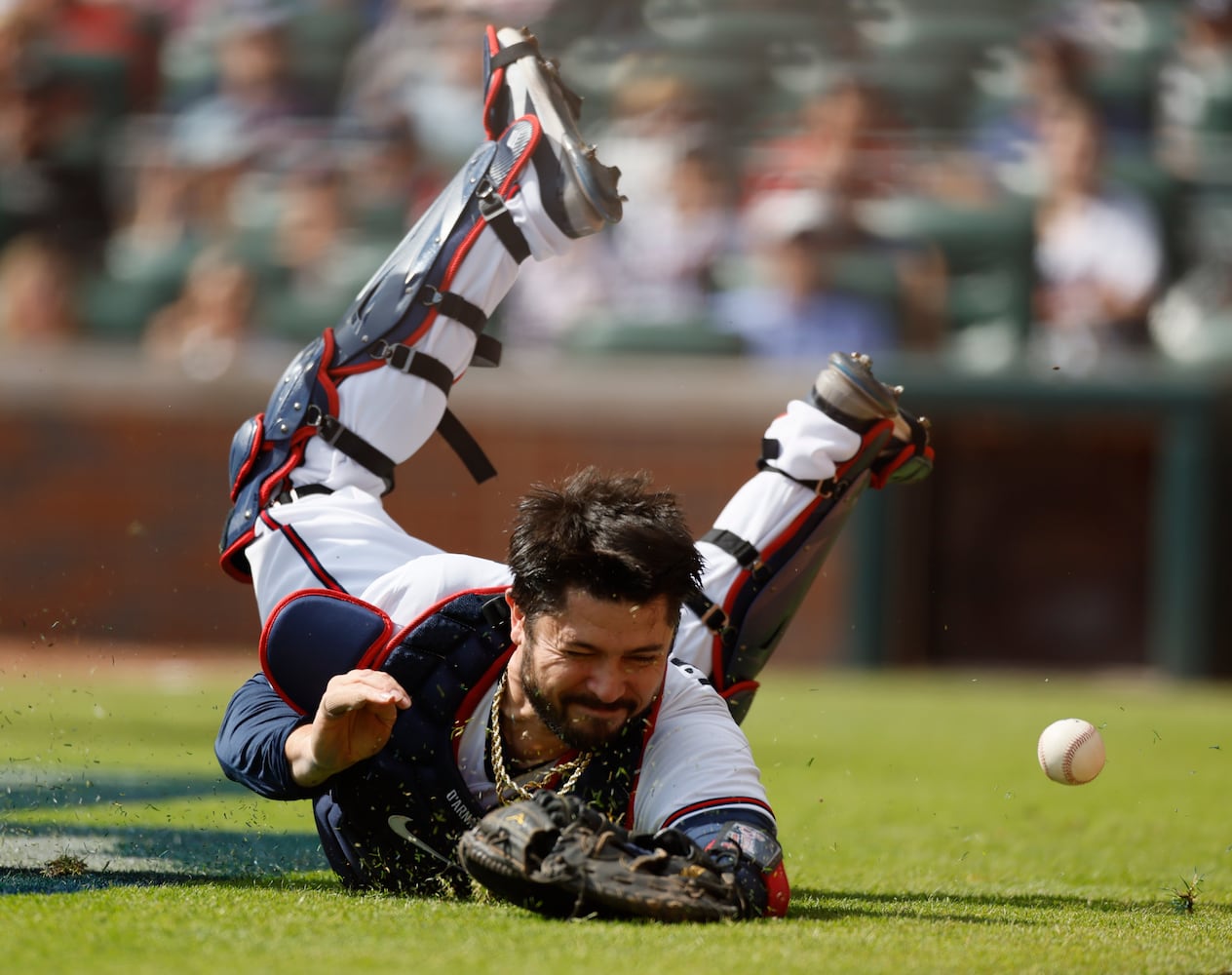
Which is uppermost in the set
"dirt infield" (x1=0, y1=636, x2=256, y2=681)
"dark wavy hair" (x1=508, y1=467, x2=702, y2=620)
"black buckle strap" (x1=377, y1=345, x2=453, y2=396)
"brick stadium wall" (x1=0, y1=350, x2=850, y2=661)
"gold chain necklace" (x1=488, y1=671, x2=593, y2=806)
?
"dark wavy hair" (x1=508, y1=467, x2=702, y2=620)

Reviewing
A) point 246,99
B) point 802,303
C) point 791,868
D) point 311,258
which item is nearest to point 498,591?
point 791,868

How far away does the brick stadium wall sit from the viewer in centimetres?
1095

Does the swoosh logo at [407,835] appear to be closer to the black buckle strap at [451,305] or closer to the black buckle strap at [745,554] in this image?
the black buckle strap at [745,554]

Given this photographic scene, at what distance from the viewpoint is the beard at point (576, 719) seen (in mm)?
3061

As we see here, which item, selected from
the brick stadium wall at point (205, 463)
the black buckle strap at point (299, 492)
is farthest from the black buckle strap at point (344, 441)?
the brick stadium wall at point (205, 463)

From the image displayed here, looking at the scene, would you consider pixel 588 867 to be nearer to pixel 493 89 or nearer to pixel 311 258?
pixel 493 89

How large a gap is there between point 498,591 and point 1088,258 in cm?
873

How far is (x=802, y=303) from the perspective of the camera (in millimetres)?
11688

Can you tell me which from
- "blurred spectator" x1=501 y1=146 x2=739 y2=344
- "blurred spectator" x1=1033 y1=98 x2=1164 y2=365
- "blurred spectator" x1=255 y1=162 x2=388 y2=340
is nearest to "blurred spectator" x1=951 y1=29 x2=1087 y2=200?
"blurred spectator" x1=1033 y1=98 x2=1164 y2=365

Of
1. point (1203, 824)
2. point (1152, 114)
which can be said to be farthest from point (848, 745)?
point (1152, 114)

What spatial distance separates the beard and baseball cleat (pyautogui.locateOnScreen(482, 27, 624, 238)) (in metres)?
1.52

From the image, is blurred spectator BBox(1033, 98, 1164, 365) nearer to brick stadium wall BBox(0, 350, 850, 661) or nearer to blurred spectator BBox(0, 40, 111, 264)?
brick stadium wall BBox(0, 350, 850, 661)

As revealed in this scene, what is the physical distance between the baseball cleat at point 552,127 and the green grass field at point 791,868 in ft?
5.28

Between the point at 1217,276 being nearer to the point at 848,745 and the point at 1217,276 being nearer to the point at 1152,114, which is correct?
the point at 1152,114
